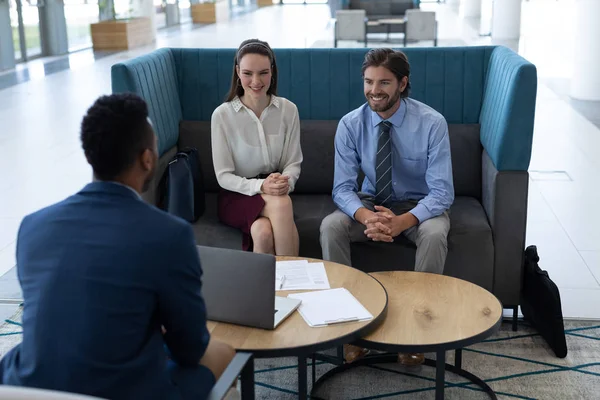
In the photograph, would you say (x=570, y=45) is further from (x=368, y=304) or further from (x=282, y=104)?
(x=368, y=304)

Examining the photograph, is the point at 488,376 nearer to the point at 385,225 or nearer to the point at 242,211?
the point at 385,225

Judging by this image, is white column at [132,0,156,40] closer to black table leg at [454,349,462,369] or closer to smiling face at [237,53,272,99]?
smiling face at [237,53,272,99]

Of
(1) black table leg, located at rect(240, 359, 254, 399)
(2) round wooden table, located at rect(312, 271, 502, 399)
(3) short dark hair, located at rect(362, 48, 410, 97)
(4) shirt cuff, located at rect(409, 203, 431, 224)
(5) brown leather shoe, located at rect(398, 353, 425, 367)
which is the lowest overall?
(5) brown leather shoe, located at rect(398, 353, 425, 367)

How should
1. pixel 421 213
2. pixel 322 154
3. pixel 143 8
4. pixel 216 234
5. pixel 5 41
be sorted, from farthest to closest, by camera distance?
1. pixel 143 8
2. pixel 5 41
3. pixel 322 154
4. pixel 216 234
5. pixel 421 213

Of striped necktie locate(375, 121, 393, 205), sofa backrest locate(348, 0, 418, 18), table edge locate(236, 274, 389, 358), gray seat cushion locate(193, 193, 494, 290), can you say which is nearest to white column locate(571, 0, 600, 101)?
gray seat cushion locate(193, 193, 494, 290)

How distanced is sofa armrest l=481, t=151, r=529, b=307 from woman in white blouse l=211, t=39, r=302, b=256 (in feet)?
3.19

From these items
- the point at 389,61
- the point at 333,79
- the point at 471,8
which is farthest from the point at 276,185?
the point at 471,8

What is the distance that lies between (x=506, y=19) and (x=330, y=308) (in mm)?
14323

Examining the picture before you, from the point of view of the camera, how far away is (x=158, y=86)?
166 inches

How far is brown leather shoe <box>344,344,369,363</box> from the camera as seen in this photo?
11.0ft

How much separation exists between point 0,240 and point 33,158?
2.18 metres

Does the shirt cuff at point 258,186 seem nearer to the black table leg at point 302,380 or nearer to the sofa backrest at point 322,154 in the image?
the sofa backrest at point 322,154

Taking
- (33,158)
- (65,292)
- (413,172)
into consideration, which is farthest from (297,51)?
(33,158)

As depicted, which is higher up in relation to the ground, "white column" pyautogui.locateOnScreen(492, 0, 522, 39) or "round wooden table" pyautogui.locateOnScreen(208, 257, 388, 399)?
"white column" pyautogui.locateOnScreen(492, 0, 522, 39)
